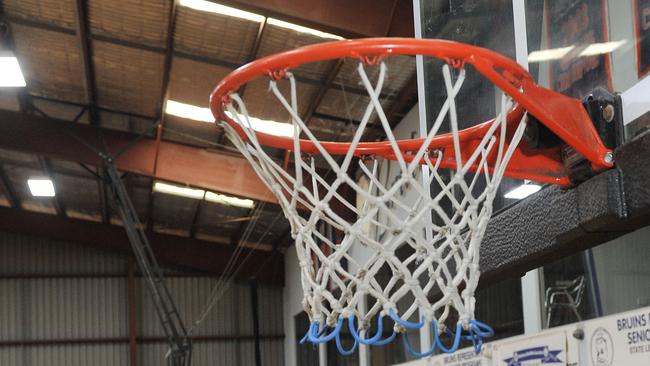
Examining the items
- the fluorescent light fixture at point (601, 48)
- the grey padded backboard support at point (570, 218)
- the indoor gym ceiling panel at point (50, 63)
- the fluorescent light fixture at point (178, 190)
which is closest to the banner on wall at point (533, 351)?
the grey padded backboard support at point (570, 218)

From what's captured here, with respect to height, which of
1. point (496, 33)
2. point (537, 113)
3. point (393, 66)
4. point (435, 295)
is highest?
point (393, 66)

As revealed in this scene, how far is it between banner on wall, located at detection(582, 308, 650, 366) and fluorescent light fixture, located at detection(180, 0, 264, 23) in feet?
21.0

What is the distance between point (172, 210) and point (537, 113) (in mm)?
15139

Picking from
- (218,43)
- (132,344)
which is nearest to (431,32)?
(218,43)

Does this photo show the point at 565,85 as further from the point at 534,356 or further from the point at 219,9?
the point at 219,9

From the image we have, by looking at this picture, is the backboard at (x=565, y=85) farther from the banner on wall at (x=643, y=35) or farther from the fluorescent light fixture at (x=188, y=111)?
the fluorescent light fixture at (x=188, y=111)

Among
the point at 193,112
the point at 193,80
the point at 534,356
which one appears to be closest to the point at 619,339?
the point at 534,356

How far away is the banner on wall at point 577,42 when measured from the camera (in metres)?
4.00

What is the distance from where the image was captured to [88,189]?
60.3 ft

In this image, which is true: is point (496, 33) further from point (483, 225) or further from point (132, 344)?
point (132, 344)

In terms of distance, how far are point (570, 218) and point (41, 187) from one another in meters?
15.1

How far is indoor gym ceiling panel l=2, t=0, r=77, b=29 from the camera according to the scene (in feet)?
36.9

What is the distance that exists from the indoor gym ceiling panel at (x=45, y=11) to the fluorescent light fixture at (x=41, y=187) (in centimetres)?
620

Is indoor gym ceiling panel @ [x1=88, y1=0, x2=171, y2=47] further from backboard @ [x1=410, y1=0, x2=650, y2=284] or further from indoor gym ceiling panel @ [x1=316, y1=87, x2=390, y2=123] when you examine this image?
backboard @ [x1=410, y1=0, x2=650, y2=284]
